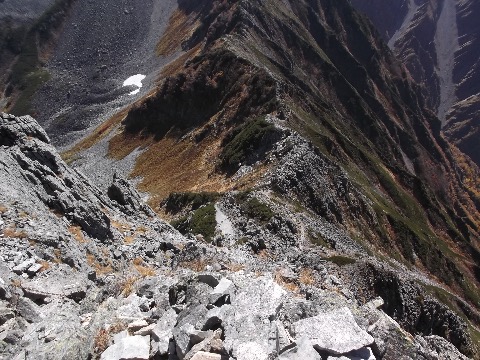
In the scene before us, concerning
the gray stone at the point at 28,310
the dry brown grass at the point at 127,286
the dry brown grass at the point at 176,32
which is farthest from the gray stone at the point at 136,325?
the dry brown grass at the point at 176,32

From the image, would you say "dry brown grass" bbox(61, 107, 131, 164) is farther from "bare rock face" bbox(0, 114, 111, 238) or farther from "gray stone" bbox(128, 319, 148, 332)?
"gray stone" bbox(128, 319, 148, 332)

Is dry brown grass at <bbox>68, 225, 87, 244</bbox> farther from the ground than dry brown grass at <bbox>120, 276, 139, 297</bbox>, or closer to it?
closer to it

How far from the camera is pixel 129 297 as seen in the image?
1427 cm

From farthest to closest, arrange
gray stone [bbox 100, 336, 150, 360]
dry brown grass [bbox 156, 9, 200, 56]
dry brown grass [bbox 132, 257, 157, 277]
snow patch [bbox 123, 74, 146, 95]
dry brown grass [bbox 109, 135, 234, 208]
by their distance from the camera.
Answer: dry brown grass [bbox 156, 9, 200, 56], snow patch [bbox 123, 74, 146, 95], dry brown grass [bbox 109, 135, 234, 208], dry brown grass [bbox 132, 257, 157, 277], gray stone [bbox 100, 336, 150, 360]

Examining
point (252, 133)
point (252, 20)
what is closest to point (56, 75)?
point (252, 20)

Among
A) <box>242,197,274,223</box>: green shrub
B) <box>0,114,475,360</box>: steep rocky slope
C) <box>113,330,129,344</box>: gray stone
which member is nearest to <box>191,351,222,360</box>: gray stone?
<box>0,114,475,360</box>: steep rocky slope

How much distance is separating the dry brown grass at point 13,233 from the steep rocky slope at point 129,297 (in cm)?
5

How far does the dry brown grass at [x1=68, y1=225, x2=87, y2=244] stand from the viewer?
923 inches

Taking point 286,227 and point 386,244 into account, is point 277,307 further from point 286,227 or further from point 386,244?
point 386,244

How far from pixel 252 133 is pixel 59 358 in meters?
56.8

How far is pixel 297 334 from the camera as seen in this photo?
10461 mm

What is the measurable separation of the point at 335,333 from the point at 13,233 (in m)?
14.9

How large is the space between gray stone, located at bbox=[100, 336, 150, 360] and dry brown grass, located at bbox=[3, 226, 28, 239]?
10.8 metres

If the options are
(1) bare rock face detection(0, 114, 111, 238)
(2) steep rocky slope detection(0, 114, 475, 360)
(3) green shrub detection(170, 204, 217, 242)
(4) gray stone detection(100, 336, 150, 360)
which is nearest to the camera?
(4) gray stone detection(100, 336, 150, 360)
